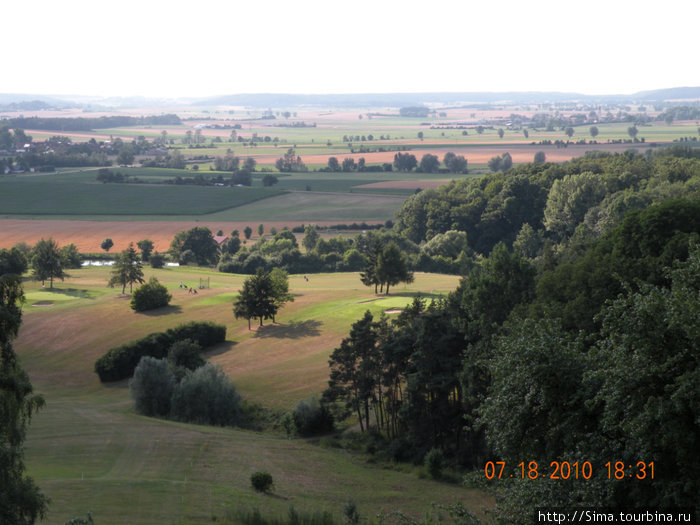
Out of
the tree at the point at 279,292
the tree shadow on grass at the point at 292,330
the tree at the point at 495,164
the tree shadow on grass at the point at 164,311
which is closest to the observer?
the tree shadow on grass at the point at 292,330

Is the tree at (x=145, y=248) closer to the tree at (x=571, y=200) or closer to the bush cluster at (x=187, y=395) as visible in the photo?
the tree at (x=571, y=200)

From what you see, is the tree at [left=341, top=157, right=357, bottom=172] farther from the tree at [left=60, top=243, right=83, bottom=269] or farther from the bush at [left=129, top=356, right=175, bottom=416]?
the bush at [left=129, top=356, right=175, bottom=416]

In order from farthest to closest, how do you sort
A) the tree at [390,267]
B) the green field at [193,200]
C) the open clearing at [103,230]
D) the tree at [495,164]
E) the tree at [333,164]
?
1. the tree at [333,164]
2. the tree at [495,164]
3. the green field at [193,200]
4. the open clearing at [103,230]
5. the tree at [390,267]

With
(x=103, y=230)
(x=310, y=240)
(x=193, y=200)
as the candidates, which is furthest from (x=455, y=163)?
(x=103, y=230)

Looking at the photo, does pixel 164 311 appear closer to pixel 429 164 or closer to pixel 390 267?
pixel 390 267

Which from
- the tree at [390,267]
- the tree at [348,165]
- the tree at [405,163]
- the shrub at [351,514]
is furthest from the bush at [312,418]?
the tree at [348,165]

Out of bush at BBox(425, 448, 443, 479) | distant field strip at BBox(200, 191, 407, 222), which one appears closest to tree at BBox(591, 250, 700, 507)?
bush at BBox(425, 448, 443, 479)

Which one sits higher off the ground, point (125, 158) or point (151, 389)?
point (125, 158)
